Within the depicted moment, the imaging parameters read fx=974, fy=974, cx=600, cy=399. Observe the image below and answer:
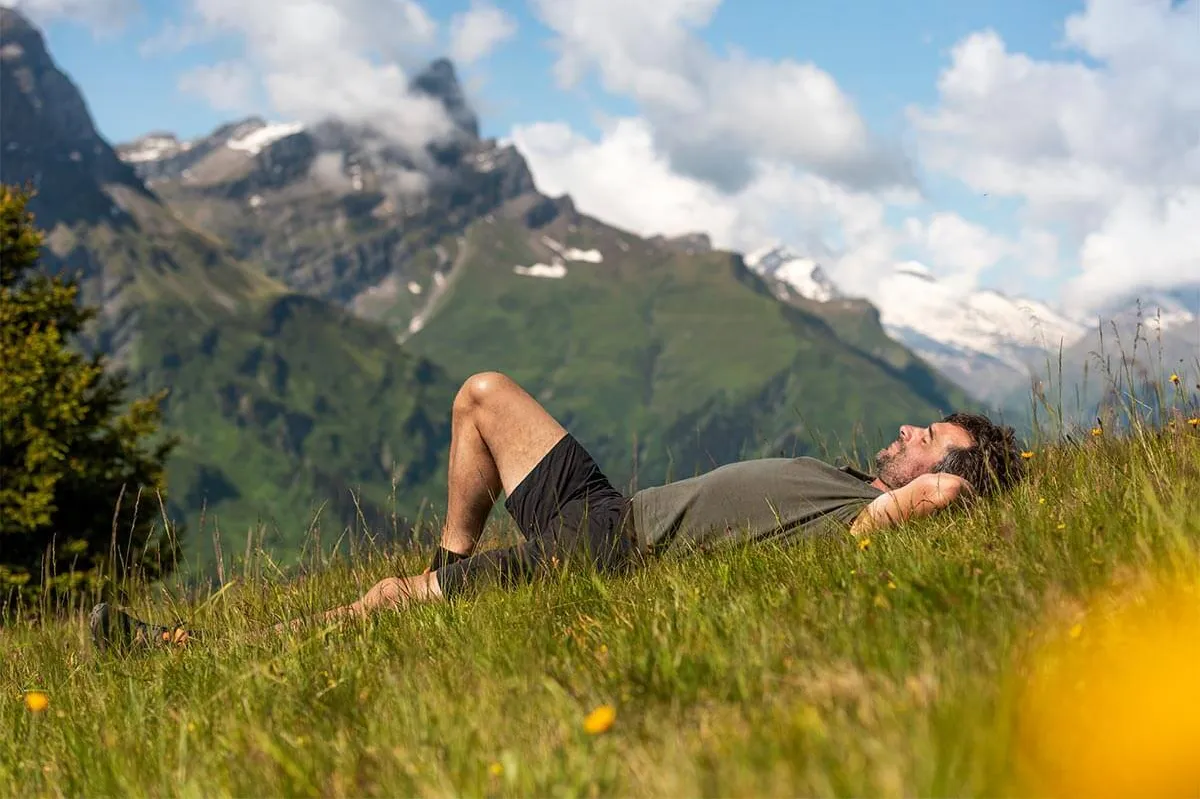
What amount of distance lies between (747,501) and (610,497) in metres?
0.95

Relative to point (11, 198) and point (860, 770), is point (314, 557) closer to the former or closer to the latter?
point (860, 770)

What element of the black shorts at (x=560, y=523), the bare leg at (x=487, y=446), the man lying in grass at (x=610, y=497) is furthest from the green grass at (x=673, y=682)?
the bare leg at (x=487, y=446)

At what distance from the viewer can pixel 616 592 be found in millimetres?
4258

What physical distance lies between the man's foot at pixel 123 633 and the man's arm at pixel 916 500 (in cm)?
358

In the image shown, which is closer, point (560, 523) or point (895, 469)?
point (560, 523)

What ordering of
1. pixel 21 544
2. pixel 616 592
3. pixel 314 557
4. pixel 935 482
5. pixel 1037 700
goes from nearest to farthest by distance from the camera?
pixel 1037 700
pixel 616 592
pixel 935 482
pixel 314 557
pixel 21 544

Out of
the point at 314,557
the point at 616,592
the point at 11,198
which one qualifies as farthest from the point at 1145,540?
the point at 11,198

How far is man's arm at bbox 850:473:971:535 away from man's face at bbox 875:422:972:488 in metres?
1.06

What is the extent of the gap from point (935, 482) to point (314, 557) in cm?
405

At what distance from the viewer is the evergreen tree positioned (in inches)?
808

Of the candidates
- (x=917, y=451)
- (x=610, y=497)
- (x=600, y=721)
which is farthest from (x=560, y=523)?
(x=600, y=721)

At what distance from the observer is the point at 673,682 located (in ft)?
8.43

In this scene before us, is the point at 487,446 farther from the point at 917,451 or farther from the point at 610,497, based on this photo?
the point at 917,451

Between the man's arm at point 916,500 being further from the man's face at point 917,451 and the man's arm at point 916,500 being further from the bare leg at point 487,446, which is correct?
the bare leg at point 487,446
